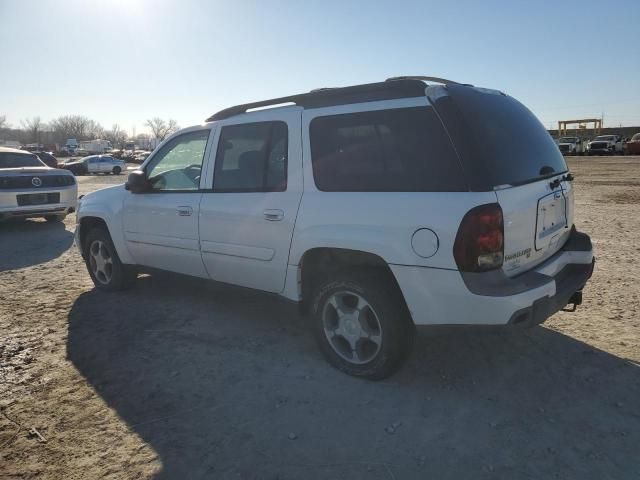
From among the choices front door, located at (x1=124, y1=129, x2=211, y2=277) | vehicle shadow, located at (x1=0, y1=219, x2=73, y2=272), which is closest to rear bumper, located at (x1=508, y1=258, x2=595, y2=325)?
front door, located at (x1=124, y1=129, x2=211, y2=277)

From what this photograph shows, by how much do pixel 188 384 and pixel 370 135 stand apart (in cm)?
212

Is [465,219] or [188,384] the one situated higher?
[465,219]

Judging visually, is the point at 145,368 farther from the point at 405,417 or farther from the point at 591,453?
the point at 591,453

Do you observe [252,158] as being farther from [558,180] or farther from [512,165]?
[558,180]

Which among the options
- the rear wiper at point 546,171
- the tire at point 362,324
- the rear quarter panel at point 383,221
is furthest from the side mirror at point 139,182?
the rear wiper at point 546,171

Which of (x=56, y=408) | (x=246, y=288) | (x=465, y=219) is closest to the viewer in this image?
(x=465, y=219)

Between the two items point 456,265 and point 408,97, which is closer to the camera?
point 456,265

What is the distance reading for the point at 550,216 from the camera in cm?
325

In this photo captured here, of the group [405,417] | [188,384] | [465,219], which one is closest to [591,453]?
[405,417]

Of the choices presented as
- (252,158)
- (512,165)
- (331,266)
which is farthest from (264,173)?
(512,165)

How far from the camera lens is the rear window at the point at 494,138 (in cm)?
278

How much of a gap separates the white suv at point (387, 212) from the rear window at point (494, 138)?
1 cm

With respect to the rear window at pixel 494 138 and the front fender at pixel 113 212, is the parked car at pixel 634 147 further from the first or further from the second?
the front fender at pixel 113 212

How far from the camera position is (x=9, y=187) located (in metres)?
9.28
